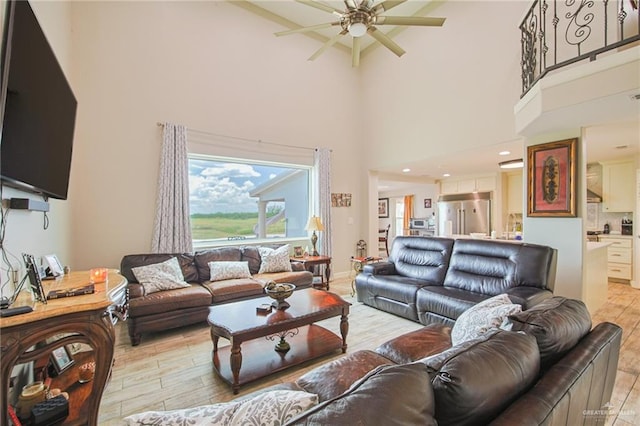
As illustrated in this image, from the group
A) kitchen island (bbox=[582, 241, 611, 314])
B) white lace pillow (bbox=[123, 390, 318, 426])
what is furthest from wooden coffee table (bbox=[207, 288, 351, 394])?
kitchen island (bbox=[582, 241, 611, 314])

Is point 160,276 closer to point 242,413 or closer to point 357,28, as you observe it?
point 242,413

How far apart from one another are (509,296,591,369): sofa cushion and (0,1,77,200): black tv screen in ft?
8.66

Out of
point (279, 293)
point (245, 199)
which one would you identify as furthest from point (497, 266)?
point (245, 199)

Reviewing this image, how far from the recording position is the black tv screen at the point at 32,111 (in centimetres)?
144

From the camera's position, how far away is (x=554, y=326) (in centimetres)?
120

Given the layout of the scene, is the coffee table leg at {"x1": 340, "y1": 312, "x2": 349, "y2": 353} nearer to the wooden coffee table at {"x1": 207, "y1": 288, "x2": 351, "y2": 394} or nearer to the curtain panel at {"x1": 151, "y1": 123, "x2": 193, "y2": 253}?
the wooden coffee table at {"x1": 207, "y1": 288, "x2": 351, "y2": 394}

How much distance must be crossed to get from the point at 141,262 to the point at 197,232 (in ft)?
3.61

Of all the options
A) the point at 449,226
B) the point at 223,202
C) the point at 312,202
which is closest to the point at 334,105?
the point at 312,202

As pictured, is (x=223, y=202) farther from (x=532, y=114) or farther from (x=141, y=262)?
(x=532, y=114)

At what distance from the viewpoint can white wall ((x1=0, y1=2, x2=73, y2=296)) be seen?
1.84 meters

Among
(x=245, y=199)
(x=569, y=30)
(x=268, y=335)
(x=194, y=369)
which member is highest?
(x=569, y=30)

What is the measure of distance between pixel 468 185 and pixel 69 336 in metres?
7.57

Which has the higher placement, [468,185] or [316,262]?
[468,185]

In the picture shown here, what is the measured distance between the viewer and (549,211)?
3607 millimetres
